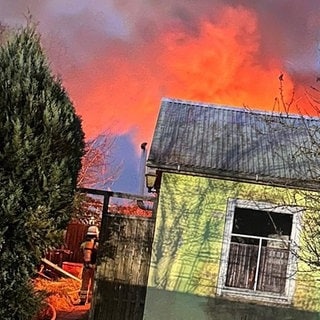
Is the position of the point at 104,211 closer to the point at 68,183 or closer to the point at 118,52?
the point at 68,183

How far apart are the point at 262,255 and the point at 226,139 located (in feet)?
8.45

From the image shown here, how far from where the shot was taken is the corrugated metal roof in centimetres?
1101

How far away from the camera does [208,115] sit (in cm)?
1316

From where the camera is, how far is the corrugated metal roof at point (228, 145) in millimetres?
11008

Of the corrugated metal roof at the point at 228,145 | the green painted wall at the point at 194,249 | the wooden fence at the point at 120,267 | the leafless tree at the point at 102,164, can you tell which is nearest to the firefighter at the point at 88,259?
the wooden fence at the point at 120,267

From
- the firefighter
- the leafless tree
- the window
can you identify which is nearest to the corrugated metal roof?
the window

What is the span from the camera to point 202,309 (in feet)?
35.8

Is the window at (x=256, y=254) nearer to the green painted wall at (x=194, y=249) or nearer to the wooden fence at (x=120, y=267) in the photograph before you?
the green painted wall at (x=194, y=249)

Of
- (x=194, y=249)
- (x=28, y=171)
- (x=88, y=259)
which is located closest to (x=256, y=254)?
(x=194, y=249)

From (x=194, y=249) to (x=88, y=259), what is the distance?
257cm

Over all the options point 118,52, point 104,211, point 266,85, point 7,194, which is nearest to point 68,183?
point 7,194

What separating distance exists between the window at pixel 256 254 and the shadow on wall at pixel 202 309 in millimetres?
206

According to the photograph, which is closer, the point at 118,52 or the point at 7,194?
the point at 7,194

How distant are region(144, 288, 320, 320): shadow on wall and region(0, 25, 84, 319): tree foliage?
3.88 meters
